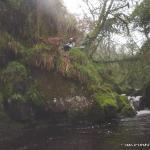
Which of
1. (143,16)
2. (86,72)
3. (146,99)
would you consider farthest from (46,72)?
(143,16)

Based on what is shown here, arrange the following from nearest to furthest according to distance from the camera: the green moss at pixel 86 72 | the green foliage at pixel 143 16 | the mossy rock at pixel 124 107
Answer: the green moss at pixel 86 72, the mossy rock at pixel 124 107, the green foliage at pixel 143 16

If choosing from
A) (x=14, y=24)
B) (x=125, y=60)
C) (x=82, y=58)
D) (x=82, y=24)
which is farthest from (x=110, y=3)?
(x=14, y=24)

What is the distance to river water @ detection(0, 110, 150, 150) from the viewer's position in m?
12.1

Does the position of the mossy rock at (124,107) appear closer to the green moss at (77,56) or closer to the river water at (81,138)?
the green moss at (77,56)

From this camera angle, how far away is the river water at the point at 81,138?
12.1 metres

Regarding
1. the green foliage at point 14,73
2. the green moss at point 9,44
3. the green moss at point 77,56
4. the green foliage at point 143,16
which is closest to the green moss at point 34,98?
the green foliage at point 14,73

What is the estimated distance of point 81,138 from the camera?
1380 cm

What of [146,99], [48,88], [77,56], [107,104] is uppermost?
[77,56]

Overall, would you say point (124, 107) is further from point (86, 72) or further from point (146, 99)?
point (146, 99)

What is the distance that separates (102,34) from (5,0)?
13.7m

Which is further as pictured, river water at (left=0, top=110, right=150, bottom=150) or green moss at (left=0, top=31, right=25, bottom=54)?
green moss at (left=0, top=31, right=25, bottom=54)

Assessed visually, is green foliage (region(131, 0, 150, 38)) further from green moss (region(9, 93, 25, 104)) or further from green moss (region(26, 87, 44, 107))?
green moss (region(9, 93, 25, 104))

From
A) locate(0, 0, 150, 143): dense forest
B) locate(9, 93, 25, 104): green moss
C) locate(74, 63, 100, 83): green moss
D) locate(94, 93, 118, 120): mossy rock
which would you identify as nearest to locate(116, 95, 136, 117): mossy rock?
locate(0, 0, 150, 143): dense forest

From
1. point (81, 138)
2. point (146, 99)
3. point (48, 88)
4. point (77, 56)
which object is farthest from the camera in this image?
point (146, 99)
